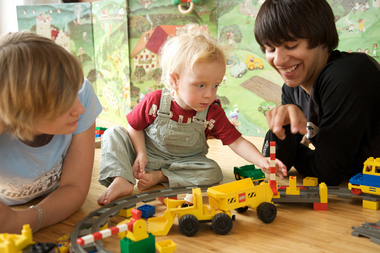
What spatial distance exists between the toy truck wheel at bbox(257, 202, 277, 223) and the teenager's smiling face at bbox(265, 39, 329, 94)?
0.50m

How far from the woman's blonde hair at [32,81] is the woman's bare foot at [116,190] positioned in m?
0.40

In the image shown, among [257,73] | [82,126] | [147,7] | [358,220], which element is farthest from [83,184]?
[147,7]

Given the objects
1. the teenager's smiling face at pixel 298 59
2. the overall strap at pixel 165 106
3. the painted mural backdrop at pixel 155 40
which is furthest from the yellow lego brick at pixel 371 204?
the painted mural backdrop at pixel 155 40

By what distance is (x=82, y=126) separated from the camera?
Answer: 97cm

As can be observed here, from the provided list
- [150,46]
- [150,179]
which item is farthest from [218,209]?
[150,46]

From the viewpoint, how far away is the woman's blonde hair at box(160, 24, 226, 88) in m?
1.15

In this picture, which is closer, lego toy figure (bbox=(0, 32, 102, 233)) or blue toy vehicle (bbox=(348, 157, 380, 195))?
lego toy figure (bbox=(0, 32, 102, 233))

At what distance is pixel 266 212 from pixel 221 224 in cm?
14

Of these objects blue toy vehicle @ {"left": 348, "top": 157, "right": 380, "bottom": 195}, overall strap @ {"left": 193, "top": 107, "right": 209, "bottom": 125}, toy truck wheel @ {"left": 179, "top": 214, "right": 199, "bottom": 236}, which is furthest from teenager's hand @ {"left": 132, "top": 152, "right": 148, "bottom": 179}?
blue toy vehicle @ {"left": 348, "top": 157, "right": 380, "bottom": 195}

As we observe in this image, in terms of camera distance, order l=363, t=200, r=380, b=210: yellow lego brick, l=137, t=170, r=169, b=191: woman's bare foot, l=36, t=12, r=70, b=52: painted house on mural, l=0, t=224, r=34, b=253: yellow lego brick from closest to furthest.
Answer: l=0, t=224, r=34, b=253: yellow lego brick → l=363, t=200, r=380, b=210: yellow lego brick → l=137, t=170, r=169, b=191: woman's bare foot → l=36, t=12, r=70, b=52: painted house on mural

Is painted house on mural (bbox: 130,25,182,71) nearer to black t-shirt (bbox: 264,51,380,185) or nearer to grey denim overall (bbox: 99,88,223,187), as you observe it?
grey denim overall (bbox: 99,88,223,187)

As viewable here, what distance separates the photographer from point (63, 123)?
77 cm

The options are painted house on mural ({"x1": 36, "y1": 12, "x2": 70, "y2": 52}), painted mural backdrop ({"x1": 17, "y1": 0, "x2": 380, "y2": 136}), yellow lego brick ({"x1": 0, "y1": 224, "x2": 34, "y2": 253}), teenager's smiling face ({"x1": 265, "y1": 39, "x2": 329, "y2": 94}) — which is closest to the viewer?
yellow lego brick ({"x1": 0, "y1": 224, "x2": 34, "y2": 253})

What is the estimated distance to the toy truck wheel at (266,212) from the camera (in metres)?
0.89
